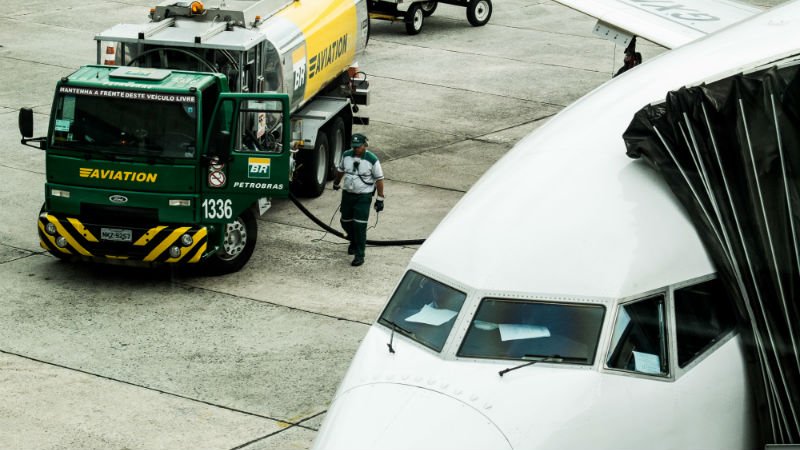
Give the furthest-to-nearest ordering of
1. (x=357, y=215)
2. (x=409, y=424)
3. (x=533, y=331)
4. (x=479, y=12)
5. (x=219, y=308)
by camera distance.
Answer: (x=479, y=12)
(x=357, y=215)
(x=219, y=308)
(x=533, y=331)
(x=409, y=424)

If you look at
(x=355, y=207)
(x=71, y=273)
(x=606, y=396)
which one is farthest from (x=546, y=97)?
(x=606, y=396)

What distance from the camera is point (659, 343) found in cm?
933

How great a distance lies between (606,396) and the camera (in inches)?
354

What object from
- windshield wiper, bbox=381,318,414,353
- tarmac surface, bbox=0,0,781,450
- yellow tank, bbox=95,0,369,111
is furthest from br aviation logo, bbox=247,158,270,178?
windshield wiper, bbox=381,318,414,353

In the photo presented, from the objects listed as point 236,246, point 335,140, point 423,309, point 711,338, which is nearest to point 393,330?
point 423,309

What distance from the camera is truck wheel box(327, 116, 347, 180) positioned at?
80.1 ft

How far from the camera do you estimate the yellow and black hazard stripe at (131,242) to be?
61.2 feet

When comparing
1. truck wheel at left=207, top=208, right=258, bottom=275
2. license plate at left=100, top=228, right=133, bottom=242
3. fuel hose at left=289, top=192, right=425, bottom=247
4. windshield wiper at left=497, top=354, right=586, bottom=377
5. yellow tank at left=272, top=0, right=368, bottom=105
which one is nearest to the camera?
windshield wiper at left=497, top=354, right=586, bottom=377

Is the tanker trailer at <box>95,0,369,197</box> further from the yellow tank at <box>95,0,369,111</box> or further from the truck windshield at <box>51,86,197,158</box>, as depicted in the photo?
the truck windshield at <box>51,86,197,158</box>

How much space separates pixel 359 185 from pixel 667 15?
7.85 meters

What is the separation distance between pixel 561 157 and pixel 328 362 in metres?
6.63

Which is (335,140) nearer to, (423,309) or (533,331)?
(423,309)

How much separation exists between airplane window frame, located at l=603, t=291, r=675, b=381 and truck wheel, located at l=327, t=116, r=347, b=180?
15.4m

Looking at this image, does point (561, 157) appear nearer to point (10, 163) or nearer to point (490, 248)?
point (490, 248)
